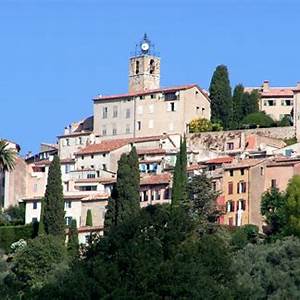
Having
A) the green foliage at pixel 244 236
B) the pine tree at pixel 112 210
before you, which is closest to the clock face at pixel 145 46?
the pine tree at pixel 112 210

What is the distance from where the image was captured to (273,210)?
84250 mm

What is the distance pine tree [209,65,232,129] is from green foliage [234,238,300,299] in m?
34.1

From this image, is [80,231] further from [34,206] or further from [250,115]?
[250,115]

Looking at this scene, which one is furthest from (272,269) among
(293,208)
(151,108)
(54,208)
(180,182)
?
(151,108)

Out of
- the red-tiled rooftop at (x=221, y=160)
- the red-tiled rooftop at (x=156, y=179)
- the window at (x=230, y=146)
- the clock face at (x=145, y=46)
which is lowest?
the red-tiled rooftop at (x=156, y=179)

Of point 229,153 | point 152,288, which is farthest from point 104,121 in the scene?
point 152,288

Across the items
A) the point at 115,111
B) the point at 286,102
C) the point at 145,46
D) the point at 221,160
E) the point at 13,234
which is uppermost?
the point at 145,46

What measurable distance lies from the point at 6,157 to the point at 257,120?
57.5 feet

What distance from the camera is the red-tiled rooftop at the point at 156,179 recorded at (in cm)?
9075

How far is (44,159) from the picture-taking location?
111 metres

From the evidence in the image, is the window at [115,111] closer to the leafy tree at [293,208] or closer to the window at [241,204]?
the window at [241,204]

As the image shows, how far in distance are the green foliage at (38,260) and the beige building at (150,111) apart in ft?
89.9

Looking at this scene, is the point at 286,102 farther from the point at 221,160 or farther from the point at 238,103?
the point at 221,160

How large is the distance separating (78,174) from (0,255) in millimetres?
20497
